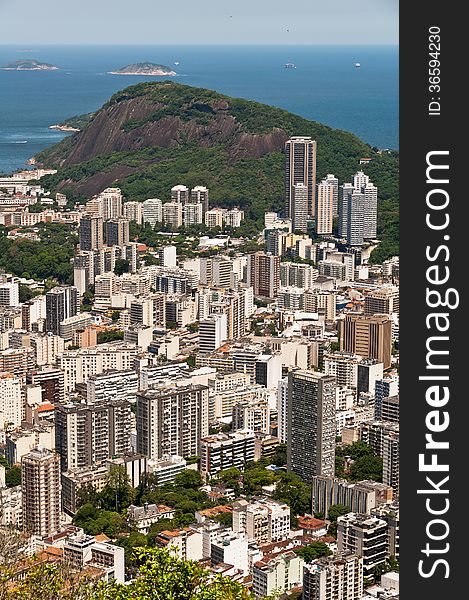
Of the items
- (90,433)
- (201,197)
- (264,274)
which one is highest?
(201,197)

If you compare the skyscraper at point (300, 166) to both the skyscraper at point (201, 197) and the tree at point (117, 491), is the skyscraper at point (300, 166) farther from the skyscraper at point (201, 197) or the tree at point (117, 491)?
the tree at point (117, 491)

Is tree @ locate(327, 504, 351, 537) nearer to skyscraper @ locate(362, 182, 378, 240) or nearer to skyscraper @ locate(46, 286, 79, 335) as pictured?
skyscraper @ locate(46, 286, 79, 335)

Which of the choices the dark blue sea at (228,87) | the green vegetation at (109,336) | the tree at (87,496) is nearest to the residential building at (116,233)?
the green vegetation at (109,336)

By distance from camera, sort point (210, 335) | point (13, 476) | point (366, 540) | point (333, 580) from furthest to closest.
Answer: point (210, 335), point (13, 476), point (366, 540), point (333, 580)

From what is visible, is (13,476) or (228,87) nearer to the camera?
(13,476)

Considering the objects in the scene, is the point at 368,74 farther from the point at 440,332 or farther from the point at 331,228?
the point at 440,332

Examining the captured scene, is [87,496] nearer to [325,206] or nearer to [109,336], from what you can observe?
[109,336]

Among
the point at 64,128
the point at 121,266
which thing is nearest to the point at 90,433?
the point at 121,266
